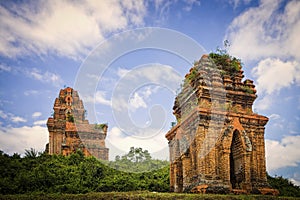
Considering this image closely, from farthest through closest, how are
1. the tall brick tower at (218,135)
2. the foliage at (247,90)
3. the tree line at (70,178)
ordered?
the tree line at (70,178) < the foliage at (247,90) < the tall brick tower at (218,135)

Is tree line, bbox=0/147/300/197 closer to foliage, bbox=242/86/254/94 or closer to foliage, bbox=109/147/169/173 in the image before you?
foliage, bbox=109/147/169/173

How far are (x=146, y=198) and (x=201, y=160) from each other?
313cm

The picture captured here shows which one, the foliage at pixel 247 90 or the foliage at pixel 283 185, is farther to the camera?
the foliage at pixel 283 185

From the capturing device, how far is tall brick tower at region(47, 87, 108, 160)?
30141mm

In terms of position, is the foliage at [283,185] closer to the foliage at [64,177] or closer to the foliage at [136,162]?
the foliage at [64,177]

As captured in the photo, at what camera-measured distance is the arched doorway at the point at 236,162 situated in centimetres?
1097

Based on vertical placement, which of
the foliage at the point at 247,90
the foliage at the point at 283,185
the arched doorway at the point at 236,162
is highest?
the foliage at the point at 247,90

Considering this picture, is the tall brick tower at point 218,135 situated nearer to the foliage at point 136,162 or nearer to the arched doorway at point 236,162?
the arched doorway at point 236,162

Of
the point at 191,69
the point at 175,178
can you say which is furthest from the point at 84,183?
the point at 191,69

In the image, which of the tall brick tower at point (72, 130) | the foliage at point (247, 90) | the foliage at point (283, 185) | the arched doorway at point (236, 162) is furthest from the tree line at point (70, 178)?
the foliage at point (247, 90)

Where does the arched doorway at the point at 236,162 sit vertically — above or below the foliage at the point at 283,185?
above

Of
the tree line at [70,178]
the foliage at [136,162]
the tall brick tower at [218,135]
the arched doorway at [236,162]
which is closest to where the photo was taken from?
the tall brick tower at [218,135]

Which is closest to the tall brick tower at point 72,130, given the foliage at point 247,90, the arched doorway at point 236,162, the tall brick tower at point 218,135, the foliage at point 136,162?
the foliage at point 136,162

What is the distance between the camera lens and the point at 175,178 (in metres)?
12.2
